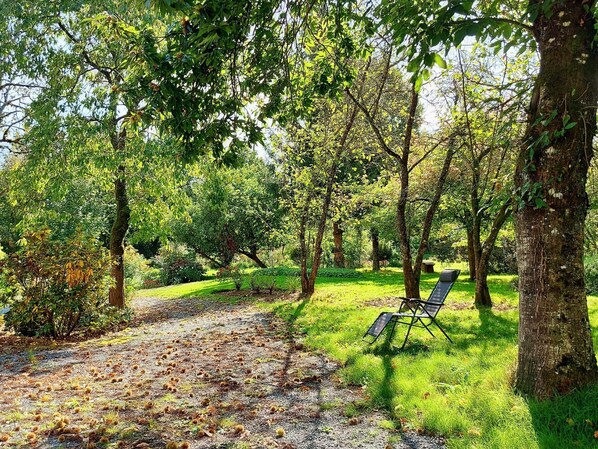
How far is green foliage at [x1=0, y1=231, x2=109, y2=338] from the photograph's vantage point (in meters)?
8.27

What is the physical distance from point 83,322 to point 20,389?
4.46 meters

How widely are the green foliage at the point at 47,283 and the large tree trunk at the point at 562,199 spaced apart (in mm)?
7949

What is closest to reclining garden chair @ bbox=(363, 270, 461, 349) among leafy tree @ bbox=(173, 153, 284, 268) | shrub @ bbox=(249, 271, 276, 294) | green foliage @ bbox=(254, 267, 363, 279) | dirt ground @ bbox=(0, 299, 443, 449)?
dirt ground @ bbox=(0, 299, 443, 449)

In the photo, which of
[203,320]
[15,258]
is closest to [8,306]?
[15,258]

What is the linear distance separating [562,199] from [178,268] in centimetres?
2525

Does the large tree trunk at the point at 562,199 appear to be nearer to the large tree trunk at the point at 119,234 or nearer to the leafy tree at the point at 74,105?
the leafy tree at the point at 74,105

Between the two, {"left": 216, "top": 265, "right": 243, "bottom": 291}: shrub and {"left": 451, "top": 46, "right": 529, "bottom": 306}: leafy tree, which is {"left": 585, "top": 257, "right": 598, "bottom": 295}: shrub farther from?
{"left": 216, "top": 265, "right": 243, "bottom": 291}: shrub

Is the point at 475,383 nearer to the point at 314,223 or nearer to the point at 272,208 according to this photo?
the point at 314,223

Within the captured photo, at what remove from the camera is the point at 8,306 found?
8523 mm

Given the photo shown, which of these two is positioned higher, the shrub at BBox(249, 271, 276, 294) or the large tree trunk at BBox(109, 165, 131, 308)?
the large tree trunk at BBox(109, 165, 131, 308)

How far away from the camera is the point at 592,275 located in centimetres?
1320

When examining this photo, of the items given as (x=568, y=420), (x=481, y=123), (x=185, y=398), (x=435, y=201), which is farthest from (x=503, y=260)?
(x=185, y=398)

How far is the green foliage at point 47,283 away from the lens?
8.27m

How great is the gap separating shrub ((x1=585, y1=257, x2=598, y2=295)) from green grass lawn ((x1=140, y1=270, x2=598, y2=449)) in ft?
15.9
